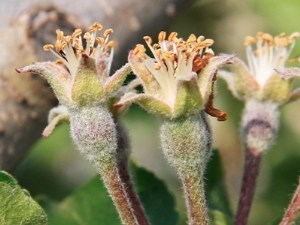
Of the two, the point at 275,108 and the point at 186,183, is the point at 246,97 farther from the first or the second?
the point at 186,183

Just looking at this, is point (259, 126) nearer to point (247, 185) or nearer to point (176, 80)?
point (247, 185)

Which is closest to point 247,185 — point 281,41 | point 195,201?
point 195,201

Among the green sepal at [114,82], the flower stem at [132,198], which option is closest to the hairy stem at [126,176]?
the flower stem at [132,198]

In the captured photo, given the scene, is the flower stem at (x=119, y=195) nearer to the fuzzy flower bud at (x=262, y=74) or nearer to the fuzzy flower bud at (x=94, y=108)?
the fuzzy flower bud at (x=94, y=108)

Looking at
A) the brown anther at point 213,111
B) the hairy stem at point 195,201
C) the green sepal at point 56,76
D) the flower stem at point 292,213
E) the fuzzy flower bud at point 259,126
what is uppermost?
the green sepal at point 56,76

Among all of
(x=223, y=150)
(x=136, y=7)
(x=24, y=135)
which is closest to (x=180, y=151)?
(x=24, y=135)

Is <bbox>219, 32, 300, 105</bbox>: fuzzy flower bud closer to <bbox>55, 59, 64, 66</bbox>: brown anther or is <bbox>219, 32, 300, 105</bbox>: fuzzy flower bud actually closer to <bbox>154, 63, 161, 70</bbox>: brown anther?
<bbox>154, 63, 161, 70</bbox>: brown anther

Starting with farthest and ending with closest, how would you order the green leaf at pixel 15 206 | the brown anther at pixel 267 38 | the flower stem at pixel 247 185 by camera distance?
the brown anther at pixel 267 38
the flower stem at pixel 247 185
the green leaf at pixel 15 206
